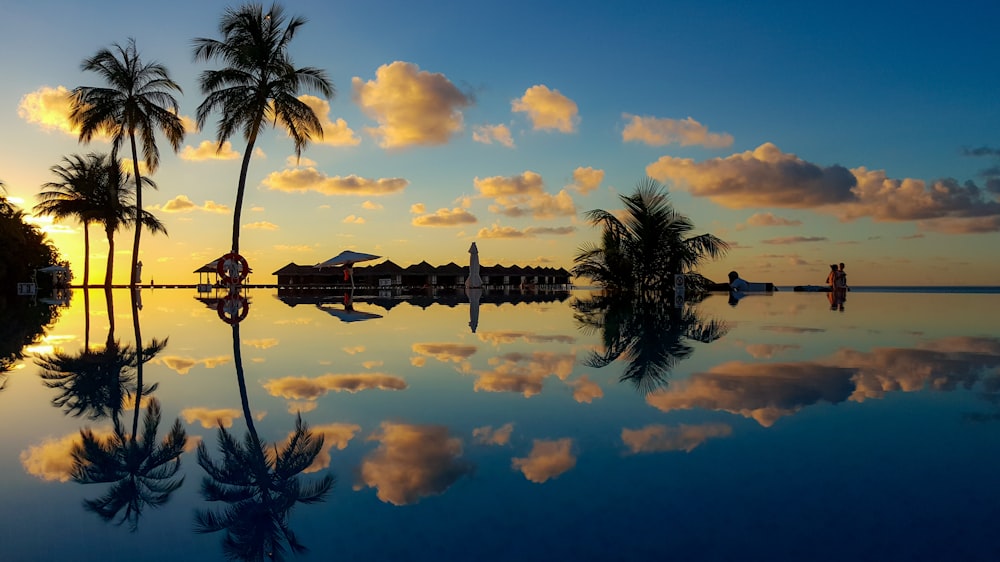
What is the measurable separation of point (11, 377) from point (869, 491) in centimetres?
687

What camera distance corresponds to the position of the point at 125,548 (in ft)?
7.00

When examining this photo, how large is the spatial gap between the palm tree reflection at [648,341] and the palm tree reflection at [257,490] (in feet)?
8.85

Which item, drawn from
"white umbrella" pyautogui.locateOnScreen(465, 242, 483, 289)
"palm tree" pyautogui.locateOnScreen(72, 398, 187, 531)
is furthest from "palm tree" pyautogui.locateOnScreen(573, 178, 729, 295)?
"palm tree" pyautogui.locateOnScreen(72, 398, 187, 531)

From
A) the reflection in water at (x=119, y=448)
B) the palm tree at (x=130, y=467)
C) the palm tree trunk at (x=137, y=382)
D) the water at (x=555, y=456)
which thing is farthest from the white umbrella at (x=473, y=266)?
the palm tree at (x=130, y=467)

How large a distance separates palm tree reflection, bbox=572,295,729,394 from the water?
0.08m

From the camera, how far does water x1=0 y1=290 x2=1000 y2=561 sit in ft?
7.00

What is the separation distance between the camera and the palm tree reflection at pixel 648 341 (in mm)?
5566

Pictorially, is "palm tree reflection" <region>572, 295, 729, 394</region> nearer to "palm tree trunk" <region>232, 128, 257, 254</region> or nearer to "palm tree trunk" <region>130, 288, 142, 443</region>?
"palm tree trunk" <region>130, 288, 142, 443</region>

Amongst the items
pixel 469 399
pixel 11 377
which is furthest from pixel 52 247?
pixel 469 399

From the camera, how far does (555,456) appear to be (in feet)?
10.1

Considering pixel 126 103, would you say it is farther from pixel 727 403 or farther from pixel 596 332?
pixel 727 403

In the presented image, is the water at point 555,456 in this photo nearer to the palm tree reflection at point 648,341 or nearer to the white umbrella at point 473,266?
the palm tree reflection at point 648,341

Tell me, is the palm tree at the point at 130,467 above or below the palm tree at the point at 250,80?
below

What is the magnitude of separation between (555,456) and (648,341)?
5.30 meters
